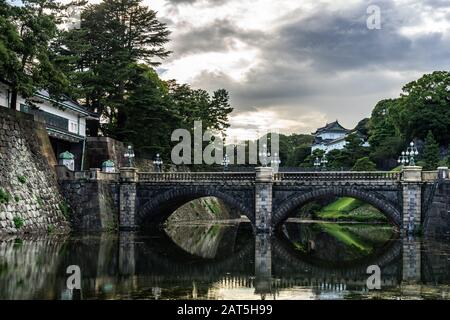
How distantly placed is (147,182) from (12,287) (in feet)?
101

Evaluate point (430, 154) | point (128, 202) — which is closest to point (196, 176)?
point (128, 202)

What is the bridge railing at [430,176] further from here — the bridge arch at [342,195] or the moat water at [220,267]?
the moat water at [220,267]

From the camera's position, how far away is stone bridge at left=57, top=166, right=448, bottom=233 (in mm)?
47469

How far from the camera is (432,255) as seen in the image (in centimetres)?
3478

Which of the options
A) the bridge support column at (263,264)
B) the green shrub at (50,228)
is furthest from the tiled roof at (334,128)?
the green shrub at (50,228)

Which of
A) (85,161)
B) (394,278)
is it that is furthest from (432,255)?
(85,161)

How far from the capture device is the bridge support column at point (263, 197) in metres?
50.2

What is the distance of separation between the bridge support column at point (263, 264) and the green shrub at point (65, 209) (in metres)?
14.5

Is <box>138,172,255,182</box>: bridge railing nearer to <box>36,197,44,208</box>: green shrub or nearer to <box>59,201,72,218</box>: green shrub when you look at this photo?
<box>59,201,72,218</box>: green shrub

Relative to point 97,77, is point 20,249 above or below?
below

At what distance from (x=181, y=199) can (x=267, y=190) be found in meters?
8.20

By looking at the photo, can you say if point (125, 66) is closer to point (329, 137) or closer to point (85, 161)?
point (85, 161)

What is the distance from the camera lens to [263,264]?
32.4m

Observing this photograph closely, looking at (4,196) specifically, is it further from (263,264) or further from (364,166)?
(364,166)
